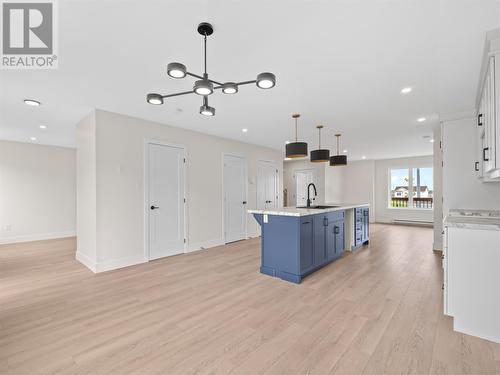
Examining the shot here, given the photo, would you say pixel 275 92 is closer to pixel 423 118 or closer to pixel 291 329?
pixel 291 329

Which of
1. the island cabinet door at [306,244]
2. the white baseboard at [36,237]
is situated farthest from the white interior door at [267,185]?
the white baseboard at [36,237]

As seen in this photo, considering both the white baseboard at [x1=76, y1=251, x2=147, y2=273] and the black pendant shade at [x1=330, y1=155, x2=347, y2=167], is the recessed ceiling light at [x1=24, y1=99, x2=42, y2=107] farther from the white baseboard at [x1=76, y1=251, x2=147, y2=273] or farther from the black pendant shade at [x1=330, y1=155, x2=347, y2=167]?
the black pendant shade at [x1=330, y1=155, x2=347, y2=167]

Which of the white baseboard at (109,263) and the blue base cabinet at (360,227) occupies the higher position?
the blue base cabinet at (360,227)

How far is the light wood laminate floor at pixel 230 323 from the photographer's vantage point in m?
1.73

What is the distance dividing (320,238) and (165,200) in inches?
118

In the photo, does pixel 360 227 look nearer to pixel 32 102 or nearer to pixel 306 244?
pixel 306 244

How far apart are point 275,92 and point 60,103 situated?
10.6 feet

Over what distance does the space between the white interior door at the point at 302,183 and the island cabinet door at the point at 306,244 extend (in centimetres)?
637

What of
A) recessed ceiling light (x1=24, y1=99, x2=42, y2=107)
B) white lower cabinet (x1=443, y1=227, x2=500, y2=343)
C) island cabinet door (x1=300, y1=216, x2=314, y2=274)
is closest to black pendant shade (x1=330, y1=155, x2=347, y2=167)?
island cabinet door (x1=300, y1=216, x2=314, y2=274)

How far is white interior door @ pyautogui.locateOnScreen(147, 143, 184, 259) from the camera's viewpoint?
4.32 m

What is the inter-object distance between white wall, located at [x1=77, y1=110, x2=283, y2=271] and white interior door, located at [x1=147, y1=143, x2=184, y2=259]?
0.16 m

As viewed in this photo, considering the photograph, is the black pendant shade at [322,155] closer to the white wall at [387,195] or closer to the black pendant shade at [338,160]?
the black pendant shade at [338,160]

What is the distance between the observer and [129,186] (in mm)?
4027

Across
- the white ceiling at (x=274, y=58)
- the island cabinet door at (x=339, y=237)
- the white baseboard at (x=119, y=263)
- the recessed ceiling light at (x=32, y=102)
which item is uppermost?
the white ceiling at (x=274, y=58)
